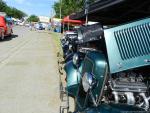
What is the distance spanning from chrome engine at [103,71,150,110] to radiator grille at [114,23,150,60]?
293 millimetres

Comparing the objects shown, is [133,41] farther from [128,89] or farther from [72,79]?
[72,79]

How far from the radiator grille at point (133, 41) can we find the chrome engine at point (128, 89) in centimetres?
29

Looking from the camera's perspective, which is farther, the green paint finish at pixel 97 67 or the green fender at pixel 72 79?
the green fender at pixel 72 79

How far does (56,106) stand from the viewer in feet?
29.0

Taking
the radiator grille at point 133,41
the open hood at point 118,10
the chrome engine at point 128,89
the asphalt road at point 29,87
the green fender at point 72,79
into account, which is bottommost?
the asphalt road at point 29,87

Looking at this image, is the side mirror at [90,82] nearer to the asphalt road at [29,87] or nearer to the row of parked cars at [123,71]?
the row of parked cars at [123,71]

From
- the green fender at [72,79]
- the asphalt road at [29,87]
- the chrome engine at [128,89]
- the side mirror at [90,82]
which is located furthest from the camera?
the asphalt road at [29,87]

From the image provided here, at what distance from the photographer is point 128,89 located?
15.9 feet

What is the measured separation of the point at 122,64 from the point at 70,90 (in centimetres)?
268

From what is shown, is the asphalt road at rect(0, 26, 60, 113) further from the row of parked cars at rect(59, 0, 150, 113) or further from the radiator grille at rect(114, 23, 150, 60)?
the radiator grille at rect(114, 23, 150, 60)

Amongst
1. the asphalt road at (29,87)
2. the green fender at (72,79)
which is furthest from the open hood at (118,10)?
the asphalt road at (29,87)

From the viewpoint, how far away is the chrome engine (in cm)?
471

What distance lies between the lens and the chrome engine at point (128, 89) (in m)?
4.71

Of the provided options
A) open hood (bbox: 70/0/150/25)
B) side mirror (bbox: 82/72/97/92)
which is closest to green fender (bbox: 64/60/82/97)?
open hood (bbox: 70/0/150/25)
